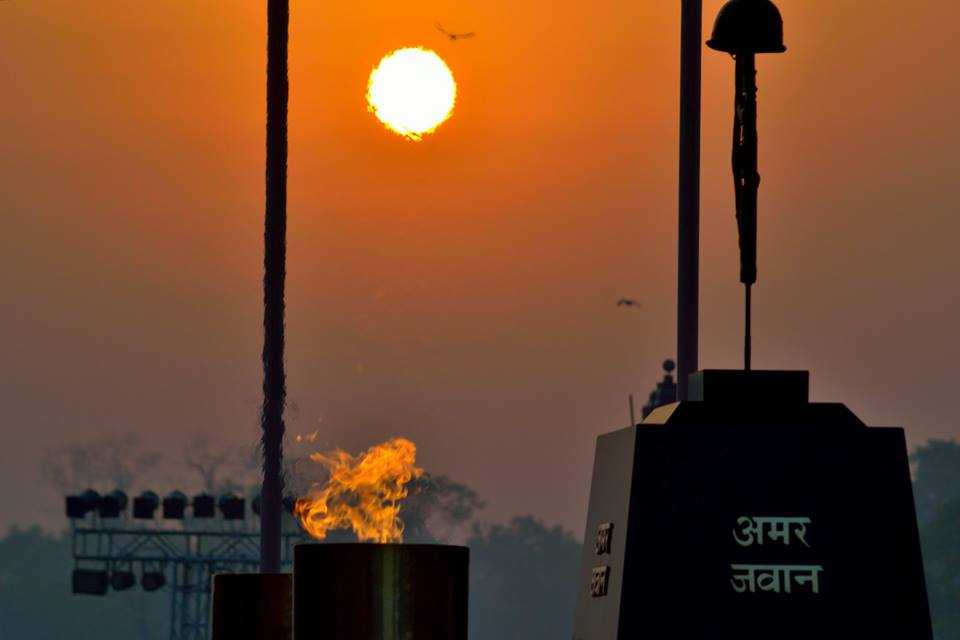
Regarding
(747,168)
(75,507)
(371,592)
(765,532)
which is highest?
(75,507)

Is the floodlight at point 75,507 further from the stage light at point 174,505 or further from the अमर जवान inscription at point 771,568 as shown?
the अमर जवान inscription at point 771,568

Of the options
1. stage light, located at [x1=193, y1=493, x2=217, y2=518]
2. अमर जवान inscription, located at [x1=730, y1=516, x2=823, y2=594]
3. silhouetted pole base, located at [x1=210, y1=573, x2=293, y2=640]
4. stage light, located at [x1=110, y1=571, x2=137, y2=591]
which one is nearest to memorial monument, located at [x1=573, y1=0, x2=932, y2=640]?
अमर जवान inscription, located at [x1=730, y1=516, x2=823, y2=594]

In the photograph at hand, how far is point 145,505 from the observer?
5550 centimetres

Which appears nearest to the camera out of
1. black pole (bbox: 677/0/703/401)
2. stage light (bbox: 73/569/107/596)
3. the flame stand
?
the flame stand

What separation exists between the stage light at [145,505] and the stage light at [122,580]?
2.44 m

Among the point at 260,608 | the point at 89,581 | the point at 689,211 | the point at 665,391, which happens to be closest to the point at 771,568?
the point at 260,608

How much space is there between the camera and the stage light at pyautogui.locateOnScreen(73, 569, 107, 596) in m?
52.1

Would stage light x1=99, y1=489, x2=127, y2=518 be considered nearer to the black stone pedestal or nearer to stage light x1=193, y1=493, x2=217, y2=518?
stage light x1=193, y1=493, x2=217, y2=518

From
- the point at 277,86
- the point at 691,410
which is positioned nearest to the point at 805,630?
the point at 691,410

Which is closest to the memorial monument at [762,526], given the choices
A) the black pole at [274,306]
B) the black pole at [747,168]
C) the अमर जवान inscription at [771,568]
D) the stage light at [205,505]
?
the अमर जवान inscription at [771,568]

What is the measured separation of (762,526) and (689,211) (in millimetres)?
8780

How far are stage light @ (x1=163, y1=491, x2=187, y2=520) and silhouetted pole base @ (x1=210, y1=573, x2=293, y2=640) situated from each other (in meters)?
38.5

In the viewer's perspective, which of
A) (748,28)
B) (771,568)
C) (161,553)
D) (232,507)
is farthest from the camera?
(161,553)

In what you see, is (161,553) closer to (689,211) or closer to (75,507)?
(75,507)
